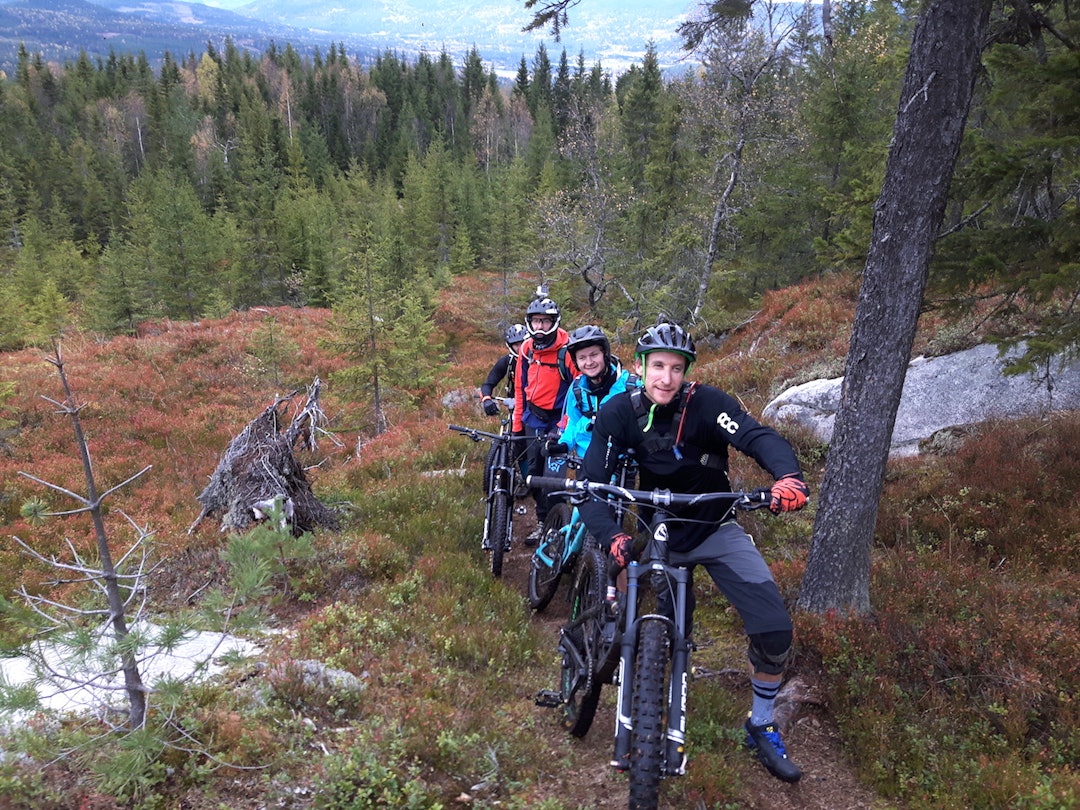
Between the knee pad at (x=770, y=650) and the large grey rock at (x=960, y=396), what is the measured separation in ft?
16.8

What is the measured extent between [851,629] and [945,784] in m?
1.38

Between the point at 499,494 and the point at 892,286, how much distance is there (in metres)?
4.39

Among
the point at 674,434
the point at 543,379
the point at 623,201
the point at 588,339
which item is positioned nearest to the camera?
the point at 674,434

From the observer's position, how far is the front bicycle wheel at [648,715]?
333 centimetres

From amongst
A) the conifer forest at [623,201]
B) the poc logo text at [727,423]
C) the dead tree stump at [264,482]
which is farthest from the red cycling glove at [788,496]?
the dead tree stump at [264,482]

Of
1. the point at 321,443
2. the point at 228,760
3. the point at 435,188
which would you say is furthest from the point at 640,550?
the point at 435,188

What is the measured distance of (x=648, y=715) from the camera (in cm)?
339

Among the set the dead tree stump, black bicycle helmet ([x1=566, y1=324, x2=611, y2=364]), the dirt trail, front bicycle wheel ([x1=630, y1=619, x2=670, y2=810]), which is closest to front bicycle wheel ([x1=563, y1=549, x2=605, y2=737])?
the dirt trail

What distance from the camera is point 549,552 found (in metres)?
6.36

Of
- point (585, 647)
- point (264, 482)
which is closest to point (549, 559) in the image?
point (585, 647)

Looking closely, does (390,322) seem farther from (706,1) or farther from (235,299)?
(235,299)

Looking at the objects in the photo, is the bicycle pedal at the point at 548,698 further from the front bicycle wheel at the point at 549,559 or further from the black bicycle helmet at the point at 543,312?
the black bicycle helmet at the point at 543,312

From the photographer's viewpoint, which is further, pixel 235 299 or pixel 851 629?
pixel 235 299

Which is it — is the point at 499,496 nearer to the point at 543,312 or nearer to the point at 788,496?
the point at 543,312
